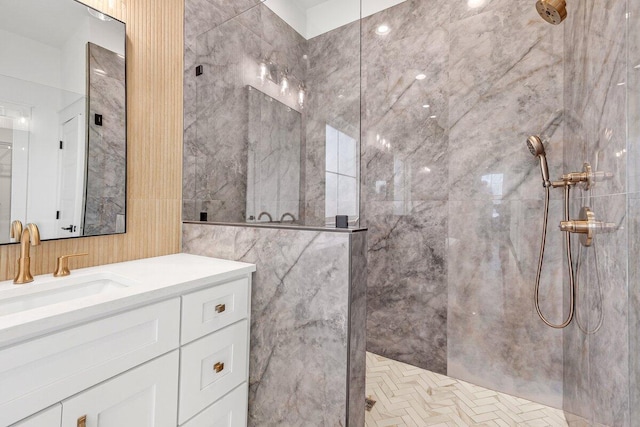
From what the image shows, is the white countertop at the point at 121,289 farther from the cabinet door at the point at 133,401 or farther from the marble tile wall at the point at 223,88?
the marble tile wall at the point at 223,88

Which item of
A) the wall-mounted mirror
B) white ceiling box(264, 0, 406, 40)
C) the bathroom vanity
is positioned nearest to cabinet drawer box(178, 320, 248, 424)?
the bathroom vanity

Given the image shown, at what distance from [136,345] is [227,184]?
97 cm

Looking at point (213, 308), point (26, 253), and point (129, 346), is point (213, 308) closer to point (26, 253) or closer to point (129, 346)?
point (129, 346)

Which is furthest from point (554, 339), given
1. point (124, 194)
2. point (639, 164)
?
point (124, 194)

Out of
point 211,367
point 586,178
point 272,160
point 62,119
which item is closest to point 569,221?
point 586,178

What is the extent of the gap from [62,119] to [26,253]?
22.4 inches

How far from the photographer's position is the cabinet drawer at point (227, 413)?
115 centimetres

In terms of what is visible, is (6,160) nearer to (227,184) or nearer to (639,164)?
(227,184)

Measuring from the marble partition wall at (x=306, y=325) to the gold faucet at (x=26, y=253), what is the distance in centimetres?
77

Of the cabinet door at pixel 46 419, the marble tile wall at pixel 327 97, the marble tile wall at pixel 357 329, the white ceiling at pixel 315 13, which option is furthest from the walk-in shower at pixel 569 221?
the cabinet door at pixel 46 419

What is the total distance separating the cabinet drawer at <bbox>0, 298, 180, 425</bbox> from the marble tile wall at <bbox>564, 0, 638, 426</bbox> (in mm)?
1488

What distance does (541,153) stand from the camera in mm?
1652

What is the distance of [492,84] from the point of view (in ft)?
6.08

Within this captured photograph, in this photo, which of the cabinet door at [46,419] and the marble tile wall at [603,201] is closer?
the cabinet door at [46,419]
